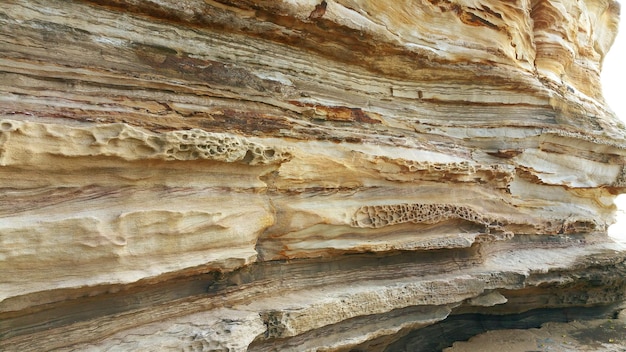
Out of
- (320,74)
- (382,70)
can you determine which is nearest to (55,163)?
(320,74)

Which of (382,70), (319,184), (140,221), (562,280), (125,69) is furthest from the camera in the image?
(562,280)

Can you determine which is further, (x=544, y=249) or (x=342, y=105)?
(x=544, y=249)

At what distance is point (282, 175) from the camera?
14.5ft

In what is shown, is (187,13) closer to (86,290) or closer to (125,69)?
(125,69)

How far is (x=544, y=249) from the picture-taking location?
691cm

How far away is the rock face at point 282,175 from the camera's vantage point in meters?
3.31

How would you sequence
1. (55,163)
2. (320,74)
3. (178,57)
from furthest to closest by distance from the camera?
(320,74) → (178,57) → (55,163)

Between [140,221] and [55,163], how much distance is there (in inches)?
30.8

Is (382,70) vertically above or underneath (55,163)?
above

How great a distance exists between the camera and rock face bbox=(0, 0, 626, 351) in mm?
3311

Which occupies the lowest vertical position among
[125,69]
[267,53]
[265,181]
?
[265,181]

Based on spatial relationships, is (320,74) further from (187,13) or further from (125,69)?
(125,69)

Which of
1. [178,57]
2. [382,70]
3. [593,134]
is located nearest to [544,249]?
[593,134]

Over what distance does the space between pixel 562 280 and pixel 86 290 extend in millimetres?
6662
